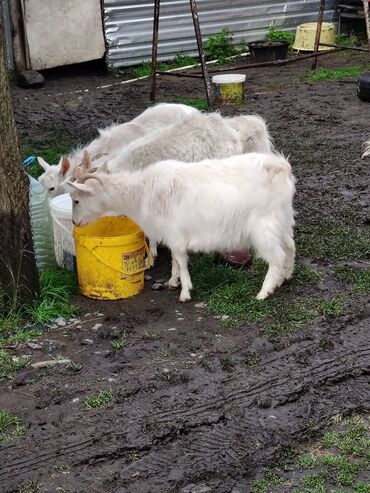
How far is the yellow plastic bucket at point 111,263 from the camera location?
5.73 meters

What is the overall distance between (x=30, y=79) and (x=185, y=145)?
6165 mm

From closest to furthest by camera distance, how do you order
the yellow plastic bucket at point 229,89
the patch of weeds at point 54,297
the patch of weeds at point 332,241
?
the patch of weeds at point 54,297 < the patch of weeds at point 332,241 < the yellow plastic bucket at point 229,89

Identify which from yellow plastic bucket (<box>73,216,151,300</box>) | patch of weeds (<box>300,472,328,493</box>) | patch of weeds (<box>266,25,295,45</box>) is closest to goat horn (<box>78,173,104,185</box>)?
yellow plastic bucket (<box>73,216,151,300</box>)

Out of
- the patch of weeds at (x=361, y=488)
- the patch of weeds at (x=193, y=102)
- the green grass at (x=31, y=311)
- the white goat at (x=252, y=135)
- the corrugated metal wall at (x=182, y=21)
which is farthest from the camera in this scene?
the corrugated metal wall at (x=182, y=21)

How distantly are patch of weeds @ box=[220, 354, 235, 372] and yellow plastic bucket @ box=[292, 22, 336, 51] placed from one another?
34.2 feet

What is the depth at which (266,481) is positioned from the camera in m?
3.87

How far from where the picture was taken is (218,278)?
6.09 meters

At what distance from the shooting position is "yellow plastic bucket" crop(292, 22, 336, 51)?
1428 centimetres

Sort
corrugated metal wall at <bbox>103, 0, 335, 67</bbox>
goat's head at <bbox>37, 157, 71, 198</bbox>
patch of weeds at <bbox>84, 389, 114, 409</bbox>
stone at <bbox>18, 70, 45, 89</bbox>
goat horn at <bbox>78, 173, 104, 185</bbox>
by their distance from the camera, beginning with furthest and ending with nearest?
corrugated metal wall at <bbox>103, 0, 335, 67</bbox> → stone at <bbox>18, 70, 45, 89</bbox> → goat's head at <bbox>37, 157, 71, 198</bbox> → goat horn at <bbox>78, 173, 104, 185</bbox> → patch of weeds at <bbox>84, 389, 114, 409</bbox>

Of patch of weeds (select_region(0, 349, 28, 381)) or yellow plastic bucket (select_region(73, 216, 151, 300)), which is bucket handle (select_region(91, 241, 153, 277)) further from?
patch of weeds (select_region(0, 349, 28, 381))

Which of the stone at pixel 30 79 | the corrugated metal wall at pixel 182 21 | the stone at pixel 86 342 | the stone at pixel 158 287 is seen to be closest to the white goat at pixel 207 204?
the stone at pixel 158 287

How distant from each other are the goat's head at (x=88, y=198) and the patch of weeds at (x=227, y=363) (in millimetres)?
1598

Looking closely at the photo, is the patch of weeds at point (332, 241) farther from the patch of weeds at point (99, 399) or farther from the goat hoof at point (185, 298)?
the patch of weeds at point (99, 399)

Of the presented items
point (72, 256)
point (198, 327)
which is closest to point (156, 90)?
point (72, 256)
